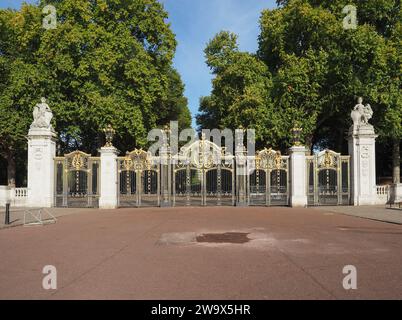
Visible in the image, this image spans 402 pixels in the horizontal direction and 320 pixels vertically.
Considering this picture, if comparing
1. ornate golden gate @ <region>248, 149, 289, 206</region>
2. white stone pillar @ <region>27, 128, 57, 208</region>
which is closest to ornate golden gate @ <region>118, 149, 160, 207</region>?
white stone pillar @ <region>27, 128, 57, 208</region>

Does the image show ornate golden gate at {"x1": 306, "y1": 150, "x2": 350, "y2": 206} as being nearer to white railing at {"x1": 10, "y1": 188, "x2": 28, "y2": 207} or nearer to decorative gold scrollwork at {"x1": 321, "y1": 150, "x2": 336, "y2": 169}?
decorative gold scrollwork at {"x1": 321, "y1": 150, "x2": 336, "y2": 169}

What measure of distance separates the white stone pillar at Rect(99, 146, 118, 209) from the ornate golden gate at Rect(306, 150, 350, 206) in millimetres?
10997

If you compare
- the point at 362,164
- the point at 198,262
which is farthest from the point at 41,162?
the point at 198,262

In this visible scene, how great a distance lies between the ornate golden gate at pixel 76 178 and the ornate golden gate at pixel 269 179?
9.02 m

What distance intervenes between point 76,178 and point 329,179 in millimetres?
14577

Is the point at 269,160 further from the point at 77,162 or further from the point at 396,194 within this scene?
the point at 77,162

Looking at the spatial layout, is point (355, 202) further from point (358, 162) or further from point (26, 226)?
point (26, 226)

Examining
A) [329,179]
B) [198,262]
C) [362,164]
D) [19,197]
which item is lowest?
[198,262]

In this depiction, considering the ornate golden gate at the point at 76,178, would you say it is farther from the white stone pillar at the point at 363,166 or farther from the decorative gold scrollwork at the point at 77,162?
the white stone pillar at the point at 363,166

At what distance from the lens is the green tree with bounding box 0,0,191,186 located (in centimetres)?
3200

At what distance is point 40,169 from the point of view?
2616cm
